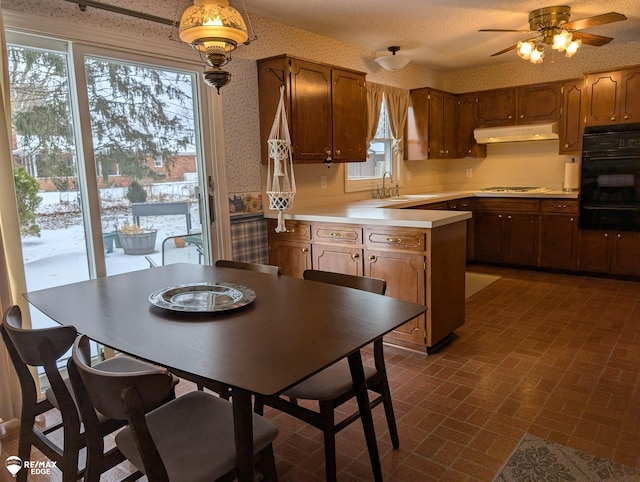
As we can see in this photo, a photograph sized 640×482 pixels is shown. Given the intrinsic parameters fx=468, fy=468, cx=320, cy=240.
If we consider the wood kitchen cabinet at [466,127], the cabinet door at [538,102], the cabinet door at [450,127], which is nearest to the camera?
the cabinet door at [538,102]

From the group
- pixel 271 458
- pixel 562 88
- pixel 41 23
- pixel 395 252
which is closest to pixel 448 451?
pixel 271 458

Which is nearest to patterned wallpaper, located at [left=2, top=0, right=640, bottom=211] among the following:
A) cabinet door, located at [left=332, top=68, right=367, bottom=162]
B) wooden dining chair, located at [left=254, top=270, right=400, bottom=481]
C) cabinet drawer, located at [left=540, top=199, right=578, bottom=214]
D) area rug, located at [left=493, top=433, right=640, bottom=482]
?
cabinet door, located at [left=332, top=68, right=367, bottom=162]

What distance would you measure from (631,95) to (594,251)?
5.49 ft

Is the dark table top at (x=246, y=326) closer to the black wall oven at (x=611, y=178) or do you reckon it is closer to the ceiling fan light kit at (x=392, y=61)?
the ceiling fan light kit at (x=392, y=61)

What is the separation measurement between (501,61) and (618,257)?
2767mm

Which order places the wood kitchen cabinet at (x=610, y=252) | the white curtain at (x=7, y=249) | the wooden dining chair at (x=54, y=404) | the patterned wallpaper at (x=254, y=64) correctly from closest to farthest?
the wooden dining chair at (x=54, y=404) < the white curtain at (x=7, y=249) < the patterned wallpaper at (x=254, y=64) < the wood kitchen cabinet at (x=610, y=252)

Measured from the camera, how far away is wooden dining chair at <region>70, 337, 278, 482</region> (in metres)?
1.19

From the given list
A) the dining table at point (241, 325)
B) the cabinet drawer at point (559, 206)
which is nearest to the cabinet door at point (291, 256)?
the dining table at point (241, 325)

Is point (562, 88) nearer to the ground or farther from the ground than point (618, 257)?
farther from the ground

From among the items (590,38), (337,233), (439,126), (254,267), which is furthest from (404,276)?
(439,126)

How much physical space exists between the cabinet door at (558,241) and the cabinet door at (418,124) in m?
1.62

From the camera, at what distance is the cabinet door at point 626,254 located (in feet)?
16.2

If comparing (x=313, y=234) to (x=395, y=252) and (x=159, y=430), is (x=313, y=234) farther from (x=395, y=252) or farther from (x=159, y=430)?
(x=159, y=430)

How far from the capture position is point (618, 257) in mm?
5039
